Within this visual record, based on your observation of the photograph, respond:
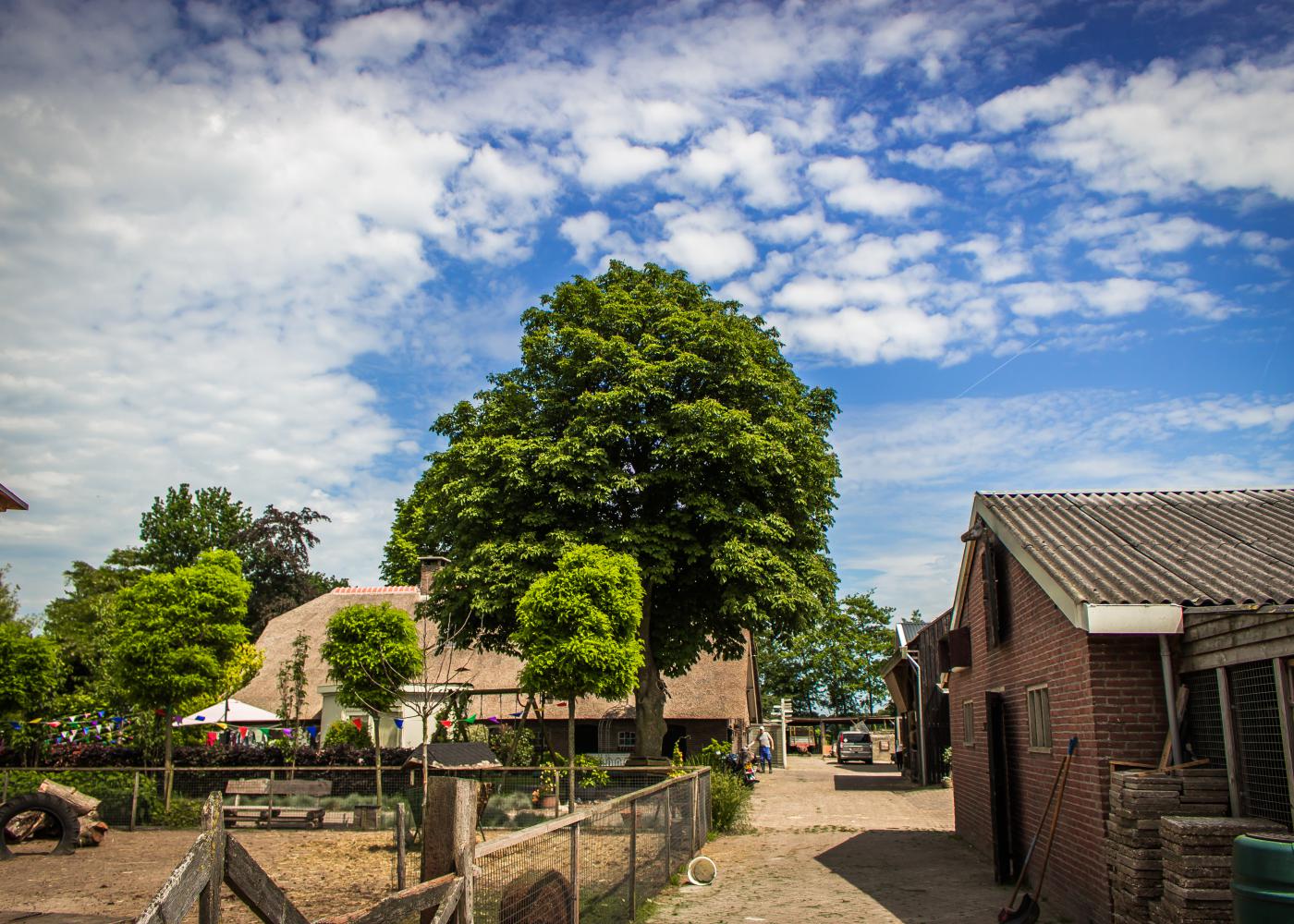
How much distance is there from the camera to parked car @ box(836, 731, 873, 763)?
45344mm

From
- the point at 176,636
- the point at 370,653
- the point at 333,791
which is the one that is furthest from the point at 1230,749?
the point at 176,636

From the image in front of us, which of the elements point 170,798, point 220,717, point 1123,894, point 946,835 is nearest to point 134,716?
point 220,717

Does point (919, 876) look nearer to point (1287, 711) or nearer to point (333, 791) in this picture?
point (1287, 711)

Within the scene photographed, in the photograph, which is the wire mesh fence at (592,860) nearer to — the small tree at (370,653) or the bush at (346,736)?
the small tree at (370,653)

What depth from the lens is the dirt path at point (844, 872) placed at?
34.3 feet

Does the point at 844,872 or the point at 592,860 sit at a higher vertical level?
the point at 592,860

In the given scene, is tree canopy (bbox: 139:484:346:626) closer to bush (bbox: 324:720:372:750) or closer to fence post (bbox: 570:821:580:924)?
bush (bbox: 324:720:372:750)

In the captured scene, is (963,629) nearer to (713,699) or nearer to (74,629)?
(713,699)

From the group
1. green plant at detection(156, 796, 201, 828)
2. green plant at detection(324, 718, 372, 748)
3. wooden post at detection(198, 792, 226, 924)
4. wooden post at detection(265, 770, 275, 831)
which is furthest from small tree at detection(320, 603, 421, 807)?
wooden post at detection(198, 792, 226, 924)

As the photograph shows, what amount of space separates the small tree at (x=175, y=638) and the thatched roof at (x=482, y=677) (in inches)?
308

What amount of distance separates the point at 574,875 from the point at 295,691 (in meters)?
24.7

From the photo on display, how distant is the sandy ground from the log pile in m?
0.30

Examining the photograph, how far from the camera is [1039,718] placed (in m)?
11.1

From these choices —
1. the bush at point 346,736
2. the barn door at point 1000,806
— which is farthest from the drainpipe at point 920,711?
the barn door at point 1000,806
